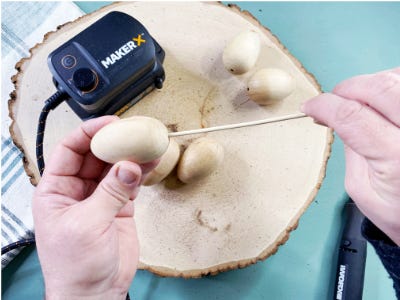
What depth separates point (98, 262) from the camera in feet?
1.61

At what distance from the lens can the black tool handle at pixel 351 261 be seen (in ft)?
2.44

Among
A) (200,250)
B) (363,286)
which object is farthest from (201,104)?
(363,286)

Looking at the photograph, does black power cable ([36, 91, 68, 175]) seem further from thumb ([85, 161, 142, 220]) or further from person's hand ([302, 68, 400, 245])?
person's hand ([302, 68, 400, 245])

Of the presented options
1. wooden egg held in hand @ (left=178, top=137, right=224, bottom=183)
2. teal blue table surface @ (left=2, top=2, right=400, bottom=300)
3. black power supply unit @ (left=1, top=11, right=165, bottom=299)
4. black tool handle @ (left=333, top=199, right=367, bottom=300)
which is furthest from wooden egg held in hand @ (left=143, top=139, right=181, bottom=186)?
black tool handle @ (left=333, top=199, right=367, bottom=300)

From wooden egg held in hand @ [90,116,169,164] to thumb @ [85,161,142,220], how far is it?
0.05 ft

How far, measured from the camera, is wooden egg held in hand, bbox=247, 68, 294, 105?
0.68 m

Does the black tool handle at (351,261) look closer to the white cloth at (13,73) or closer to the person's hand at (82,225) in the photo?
the person's hand at (82,225)

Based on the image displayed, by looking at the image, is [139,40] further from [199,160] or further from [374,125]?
[374,125]

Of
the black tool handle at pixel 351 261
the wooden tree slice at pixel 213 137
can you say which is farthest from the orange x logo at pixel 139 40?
the black tool handle at pixel 351 261

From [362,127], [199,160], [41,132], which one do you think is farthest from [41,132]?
[362,127]

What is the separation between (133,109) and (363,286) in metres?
0.56

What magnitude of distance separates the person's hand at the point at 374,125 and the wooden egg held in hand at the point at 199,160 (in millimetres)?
193

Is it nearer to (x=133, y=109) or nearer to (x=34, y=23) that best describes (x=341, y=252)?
(x=133, y=109)

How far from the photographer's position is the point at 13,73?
→ 31.7 inches
